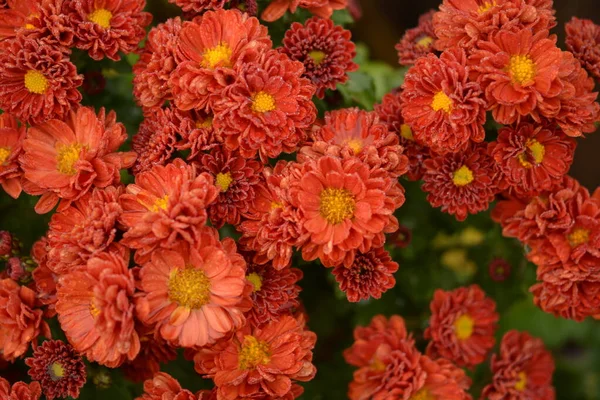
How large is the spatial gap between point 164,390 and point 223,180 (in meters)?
0.73

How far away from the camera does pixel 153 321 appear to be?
191 cm

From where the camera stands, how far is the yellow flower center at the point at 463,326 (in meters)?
2.70

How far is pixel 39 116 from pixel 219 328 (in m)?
1.02

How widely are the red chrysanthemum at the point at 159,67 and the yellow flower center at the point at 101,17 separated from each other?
17 cm

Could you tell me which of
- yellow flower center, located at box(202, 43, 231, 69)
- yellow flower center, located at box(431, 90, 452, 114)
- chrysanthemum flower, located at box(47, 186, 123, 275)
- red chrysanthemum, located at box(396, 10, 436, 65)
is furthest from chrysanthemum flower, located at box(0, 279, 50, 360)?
red chrysanthemum, located at box(396, 10, 436, 65)

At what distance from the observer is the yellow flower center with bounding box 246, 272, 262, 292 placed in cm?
216

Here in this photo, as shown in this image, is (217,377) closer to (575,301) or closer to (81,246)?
(81,246)

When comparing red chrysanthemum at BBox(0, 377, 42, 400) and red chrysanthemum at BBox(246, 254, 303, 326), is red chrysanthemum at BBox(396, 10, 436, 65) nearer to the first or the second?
red chrysanthemum at BBox(246, 254, 303, 326)

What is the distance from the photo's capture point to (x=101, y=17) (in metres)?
2.29

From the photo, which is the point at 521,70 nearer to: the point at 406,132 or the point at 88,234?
the point at 406,132

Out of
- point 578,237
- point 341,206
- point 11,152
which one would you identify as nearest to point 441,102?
point 341,206

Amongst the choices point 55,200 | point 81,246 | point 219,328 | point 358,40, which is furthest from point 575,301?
point 358,40

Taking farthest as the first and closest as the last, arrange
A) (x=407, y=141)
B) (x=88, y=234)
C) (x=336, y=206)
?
(x=407, y=141)
(x=336, y=206)
(x=88, y=234)

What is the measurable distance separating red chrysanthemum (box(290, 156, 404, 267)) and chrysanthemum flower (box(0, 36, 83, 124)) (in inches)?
35.2
